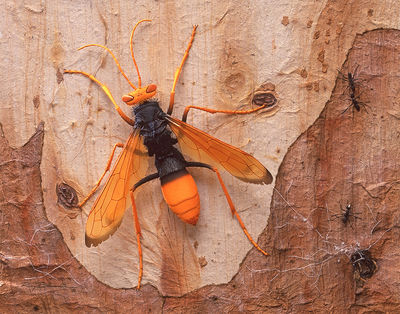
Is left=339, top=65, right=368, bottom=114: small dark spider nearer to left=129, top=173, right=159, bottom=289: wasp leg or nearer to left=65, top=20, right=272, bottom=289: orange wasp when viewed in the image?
left=65, top=20, right=272, bottom=289: orange wasp

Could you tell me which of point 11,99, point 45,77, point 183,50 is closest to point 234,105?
point 183,50

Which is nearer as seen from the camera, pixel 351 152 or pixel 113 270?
pixel 351 152

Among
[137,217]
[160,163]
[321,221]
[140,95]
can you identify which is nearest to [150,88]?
[140,95]

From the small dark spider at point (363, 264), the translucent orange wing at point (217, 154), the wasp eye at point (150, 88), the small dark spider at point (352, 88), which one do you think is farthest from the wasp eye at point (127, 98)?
the small dark spider at point (363, 264)

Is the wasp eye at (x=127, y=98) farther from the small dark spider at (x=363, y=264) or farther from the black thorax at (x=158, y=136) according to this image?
the small dark spider at (x=363, y=264)

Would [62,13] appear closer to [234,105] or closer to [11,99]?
[11,99]

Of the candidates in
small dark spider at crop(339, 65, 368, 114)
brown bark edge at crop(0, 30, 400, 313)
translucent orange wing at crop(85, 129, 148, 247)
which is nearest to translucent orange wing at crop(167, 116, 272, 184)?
brown bark edge at crop(0, 30, 400, 313)
